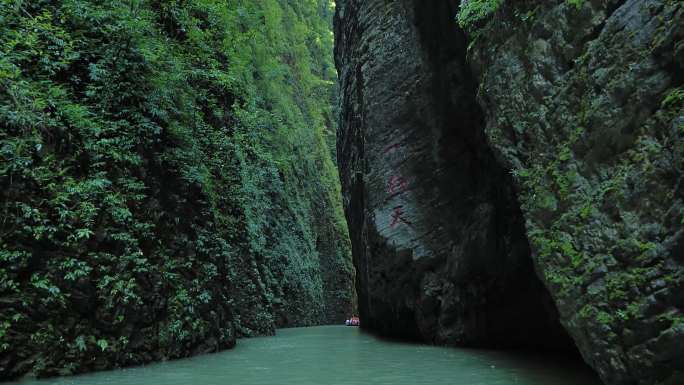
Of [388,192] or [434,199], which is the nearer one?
[434,199]

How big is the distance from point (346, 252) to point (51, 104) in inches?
806

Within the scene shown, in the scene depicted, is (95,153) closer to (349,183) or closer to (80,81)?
(80,81)

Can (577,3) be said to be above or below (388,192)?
below

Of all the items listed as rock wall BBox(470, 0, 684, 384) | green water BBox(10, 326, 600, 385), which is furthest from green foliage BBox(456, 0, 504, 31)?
green water BBox(10, 326, 600, 385)

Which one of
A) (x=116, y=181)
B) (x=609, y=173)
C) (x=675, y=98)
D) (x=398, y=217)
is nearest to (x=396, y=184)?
(x=398, y=217)

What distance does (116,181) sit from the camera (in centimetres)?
785

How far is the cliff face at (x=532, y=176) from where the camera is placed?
3.97 metres

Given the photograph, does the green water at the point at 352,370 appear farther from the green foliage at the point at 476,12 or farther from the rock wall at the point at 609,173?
the green foliage at the point at 476,12

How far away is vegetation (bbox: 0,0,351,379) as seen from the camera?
6559 millimetres

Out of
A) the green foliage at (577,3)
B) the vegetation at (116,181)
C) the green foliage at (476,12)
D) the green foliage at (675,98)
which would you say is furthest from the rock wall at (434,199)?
the green foliage at (675,98)

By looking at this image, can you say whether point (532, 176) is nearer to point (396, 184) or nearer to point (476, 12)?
point (476, 12)

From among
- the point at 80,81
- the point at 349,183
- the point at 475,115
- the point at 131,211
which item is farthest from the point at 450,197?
the point at 80,81

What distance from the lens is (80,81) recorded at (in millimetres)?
8109

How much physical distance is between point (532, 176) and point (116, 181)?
19.2 feet
